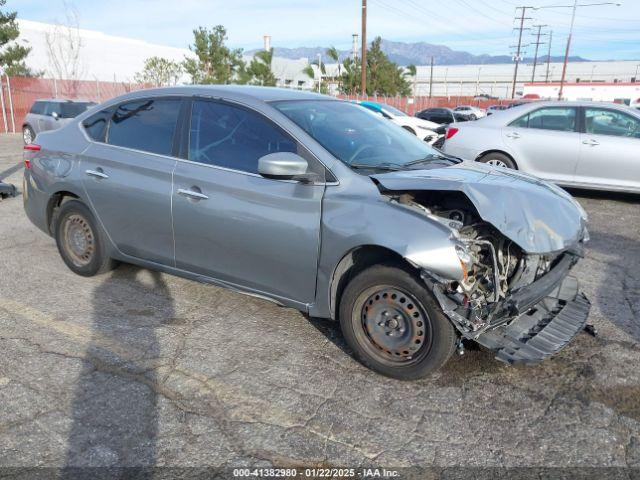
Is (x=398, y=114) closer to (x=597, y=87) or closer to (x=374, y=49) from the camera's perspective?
(x=374, y=49)

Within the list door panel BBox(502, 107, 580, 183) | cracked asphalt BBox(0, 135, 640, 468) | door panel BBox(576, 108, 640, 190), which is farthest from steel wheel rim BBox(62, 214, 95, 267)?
door panel BBox(576, 108, 640, 190)

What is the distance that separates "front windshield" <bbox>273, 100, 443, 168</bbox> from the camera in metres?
3.71

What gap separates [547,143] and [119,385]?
24.4ft

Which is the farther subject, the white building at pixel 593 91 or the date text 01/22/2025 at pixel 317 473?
the white building at pixel 593 91

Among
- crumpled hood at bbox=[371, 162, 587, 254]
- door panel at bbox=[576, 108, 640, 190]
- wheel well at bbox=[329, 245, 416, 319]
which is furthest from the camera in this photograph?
door panel at bbox=[576, 108, 640, 190]

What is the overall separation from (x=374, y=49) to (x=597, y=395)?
4389 centimetres

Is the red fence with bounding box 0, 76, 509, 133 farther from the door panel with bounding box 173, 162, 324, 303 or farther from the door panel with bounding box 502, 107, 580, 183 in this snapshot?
the door panel with bounding box 173, 162, 324, 303

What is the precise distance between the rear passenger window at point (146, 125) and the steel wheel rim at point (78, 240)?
2.67 feet

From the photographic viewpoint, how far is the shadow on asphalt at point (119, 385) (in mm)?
2664

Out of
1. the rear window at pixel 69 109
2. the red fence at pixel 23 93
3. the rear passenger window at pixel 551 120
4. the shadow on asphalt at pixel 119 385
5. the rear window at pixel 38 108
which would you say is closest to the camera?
the shadow on asphalt at pixel 119 385

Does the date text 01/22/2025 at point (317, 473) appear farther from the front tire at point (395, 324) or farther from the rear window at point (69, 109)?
the rear window at point (69, 109)

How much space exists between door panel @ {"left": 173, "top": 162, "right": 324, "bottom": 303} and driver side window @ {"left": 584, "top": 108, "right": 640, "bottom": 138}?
660cm

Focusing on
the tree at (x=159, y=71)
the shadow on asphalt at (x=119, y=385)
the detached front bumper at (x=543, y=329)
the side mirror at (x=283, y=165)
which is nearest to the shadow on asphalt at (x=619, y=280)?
the detached front bumper at (x=543, y=329)

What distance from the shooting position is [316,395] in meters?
3.18
